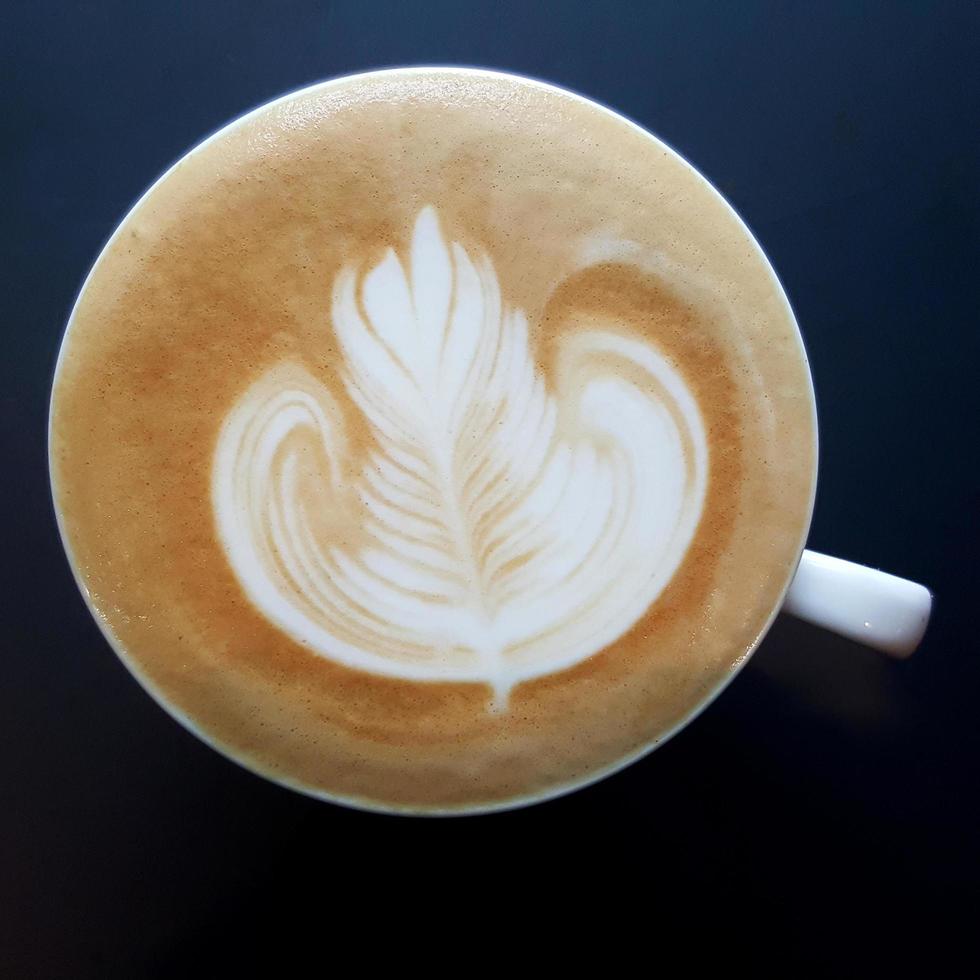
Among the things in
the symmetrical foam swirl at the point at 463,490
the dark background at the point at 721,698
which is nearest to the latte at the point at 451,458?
the symmetrical foam swirl at the point at 463,490

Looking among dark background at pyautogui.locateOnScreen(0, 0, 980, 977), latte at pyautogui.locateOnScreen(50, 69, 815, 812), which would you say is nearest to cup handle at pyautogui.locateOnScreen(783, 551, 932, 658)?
latte at pyautogui.locateOnScreen(50, 69, 815, 812)

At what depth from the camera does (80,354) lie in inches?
28.8

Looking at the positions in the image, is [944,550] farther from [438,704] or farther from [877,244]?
[438,704]

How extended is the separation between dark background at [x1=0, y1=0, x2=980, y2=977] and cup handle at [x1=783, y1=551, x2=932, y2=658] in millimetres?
320

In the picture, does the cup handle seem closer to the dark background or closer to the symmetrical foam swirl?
the symmetrical foam swirl

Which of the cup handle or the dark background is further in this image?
the dark background

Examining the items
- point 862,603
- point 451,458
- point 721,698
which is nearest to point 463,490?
point 451,458

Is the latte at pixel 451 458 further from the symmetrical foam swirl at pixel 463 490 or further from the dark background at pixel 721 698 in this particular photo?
the dark background at pixel 721 698

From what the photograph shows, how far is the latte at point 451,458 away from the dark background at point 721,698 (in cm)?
42

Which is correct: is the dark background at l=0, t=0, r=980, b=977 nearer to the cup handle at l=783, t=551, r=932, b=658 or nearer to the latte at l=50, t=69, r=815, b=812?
the cup handle at l=783, t=551, r=932, b=658

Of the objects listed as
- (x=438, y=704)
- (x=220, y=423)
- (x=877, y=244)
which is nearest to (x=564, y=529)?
(x=438, y=704)

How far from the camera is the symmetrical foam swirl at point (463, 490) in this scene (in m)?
0.75

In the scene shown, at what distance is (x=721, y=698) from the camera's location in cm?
116

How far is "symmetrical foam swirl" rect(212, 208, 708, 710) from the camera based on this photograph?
29.3 inches
